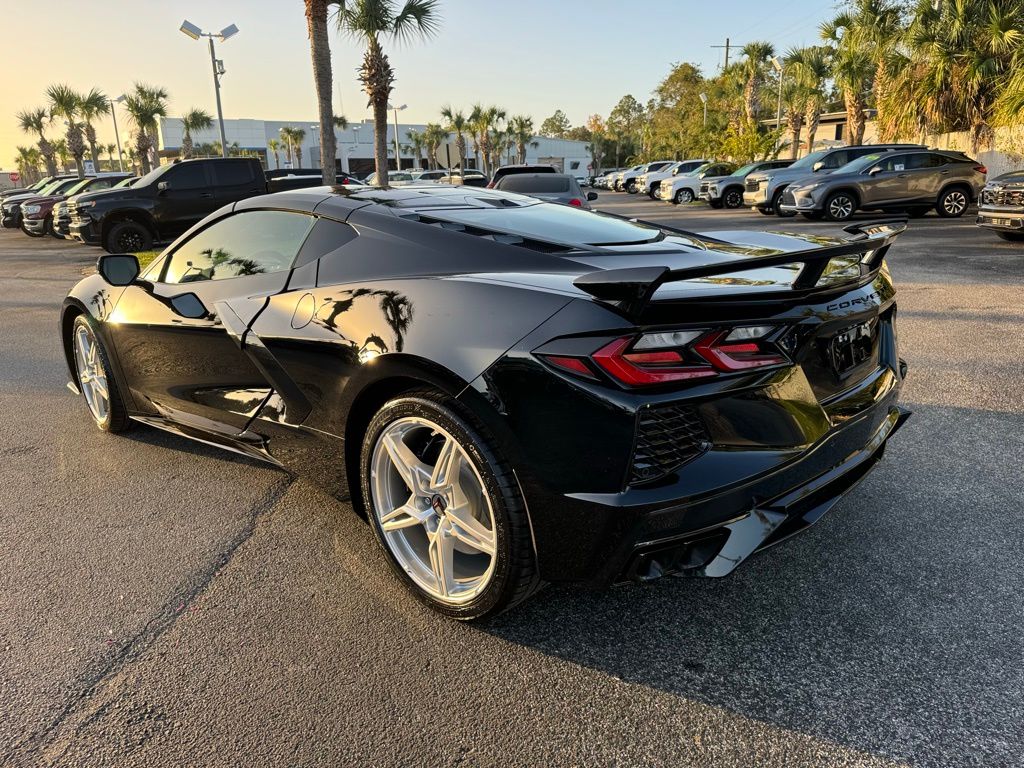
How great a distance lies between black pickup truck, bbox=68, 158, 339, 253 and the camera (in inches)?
595

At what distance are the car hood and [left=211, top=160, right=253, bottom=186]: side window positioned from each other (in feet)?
47.8

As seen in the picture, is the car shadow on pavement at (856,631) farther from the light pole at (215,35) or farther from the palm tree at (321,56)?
the light pole at (215,35)

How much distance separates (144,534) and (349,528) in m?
0.89

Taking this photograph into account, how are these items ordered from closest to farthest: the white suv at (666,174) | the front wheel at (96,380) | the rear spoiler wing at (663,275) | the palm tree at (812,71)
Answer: the rear spoiler wing at (663,275)
the front wheel at (96,380)
the white suv at (666,174)
the palm tree at (812,71)

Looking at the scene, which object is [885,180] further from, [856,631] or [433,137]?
[433,137]

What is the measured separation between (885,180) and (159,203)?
16.0m

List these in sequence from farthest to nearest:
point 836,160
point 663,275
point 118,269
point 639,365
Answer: point 836,160 → point 118,269 → point 639,365 → point 663,275

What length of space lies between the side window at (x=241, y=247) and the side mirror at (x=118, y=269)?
261 mm

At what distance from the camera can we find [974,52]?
2109 cm

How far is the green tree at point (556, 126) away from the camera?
146250mm

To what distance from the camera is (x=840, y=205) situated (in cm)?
1711

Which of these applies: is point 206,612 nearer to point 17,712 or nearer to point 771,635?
point 17,712

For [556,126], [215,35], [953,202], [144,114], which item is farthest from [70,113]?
[556,126]

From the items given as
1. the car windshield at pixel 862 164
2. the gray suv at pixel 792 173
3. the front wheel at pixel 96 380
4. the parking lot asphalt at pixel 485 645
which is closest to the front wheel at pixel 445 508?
the parking lot asphalt at pixel 485 645
